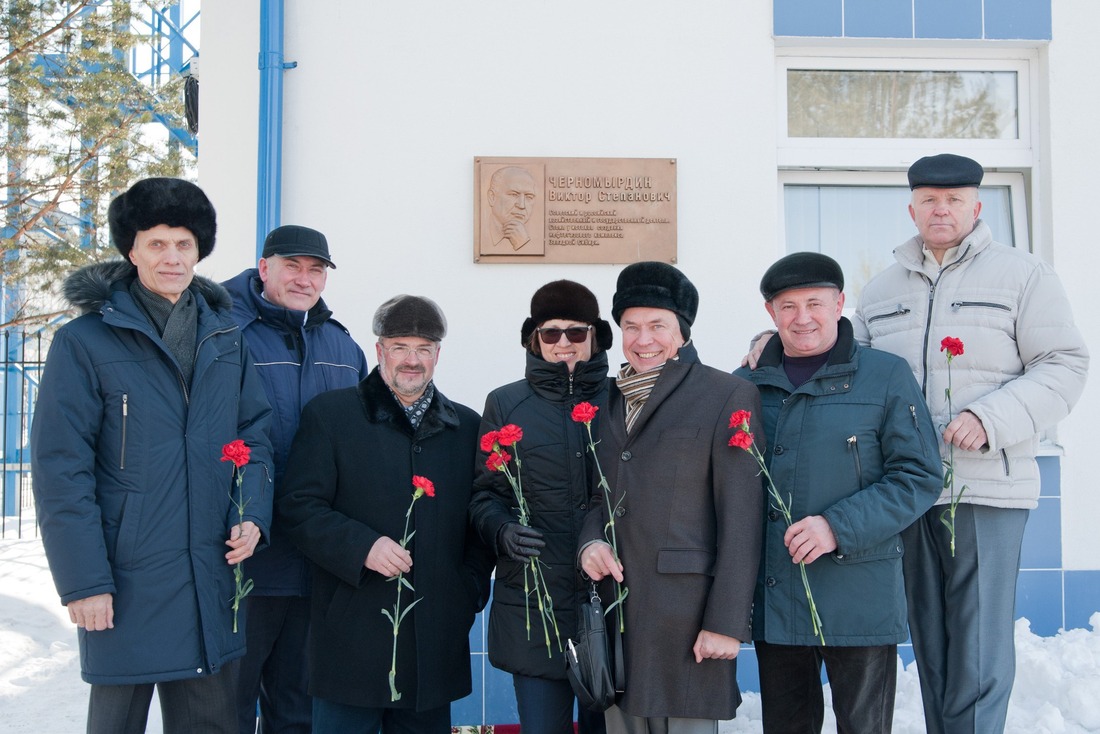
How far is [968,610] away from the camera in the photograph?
261 centimetres

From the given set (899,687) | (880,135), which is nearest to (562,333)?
(899,687)

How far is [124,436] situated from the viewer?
2326 millimetres

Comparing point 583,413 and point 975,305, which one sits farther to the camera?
point 975,305

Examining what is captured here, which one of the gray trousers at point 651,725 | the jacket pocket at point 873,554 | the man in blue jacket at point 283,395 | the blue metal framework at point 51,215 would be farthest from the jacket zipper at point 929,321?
the blue metal framework at point 51,215

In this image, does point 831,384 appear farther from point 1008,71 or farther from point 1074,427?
point 1008,71

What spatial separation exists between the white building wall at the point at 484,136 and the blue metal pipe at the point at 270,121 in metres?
0.07

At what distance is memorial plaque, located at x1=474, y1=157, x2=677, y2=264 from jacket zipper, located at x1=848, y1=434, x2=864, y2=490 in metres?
1.63

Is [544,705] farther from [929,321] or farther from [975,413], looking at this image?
[929,321]

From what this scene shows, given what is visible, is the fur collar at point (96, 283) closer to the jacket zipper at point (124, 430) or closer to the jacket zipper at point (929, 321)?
the jacket zipper at point (124, 430)

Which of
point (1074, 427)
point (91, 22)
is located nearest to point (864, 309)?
point (1074, 427)

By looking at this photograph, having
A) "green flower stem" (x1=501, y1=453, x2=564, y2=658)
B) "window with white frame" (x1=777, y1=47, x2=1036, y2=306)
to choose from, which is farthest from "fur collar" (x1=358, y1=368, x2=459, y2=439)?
"window with white frame" (x1=777, y1=47, x2=1036, y2=306)

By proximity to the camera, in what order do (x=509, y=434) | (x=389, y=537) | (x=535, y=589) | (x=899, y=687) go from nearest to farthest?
(x=509, y=434)
(x=535, y=589)
(x=389, y=537)
(x=899, y=687)

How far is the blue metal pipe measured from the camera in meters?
3.75

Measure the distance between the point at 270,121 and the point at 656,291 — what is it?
2128mm
